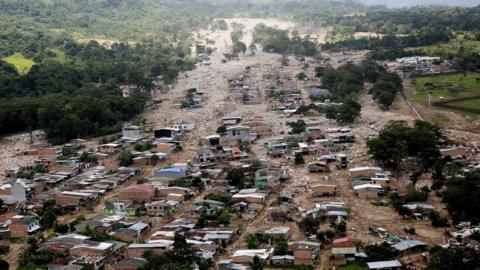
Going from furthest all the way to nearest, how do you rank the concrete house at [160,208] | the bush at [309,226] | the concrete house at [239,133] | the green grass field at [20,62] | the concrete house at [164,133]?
1. the green grass field at [20,62]
2. the concrete house at [164,133]
3. the concrete house at [239,133]
4. the concrete house at [160,208]
5. the bush at [309,226]

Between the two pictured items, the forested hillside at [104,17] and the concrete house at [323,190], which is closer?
the concrete house at [323,190]

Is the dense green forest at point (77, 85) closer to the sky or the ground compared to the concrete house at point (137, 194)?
closer to the sky

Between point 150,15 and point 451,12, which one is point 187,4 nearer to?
point 150,15

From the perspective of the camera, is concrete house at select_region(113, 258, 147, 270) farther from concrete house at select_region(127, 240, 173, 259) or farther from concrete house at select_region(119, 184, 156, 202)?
concrete house at select_region(119, 184, 156, 202)

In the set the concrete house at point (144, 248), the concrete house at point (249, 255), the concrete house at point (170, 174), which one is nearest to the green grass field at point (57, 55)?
the concrete house at point (170, 174)

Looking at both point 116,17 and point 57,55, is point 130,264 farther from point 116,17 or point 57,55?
point 116,17

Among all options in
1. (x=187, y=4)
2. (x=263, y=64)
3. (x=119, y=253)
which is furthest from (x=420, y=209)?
(x=187, y=4)

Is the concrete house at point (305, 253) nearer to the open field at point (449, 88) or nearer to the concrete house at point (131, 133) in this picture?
the concrete house at point (131, 133)
